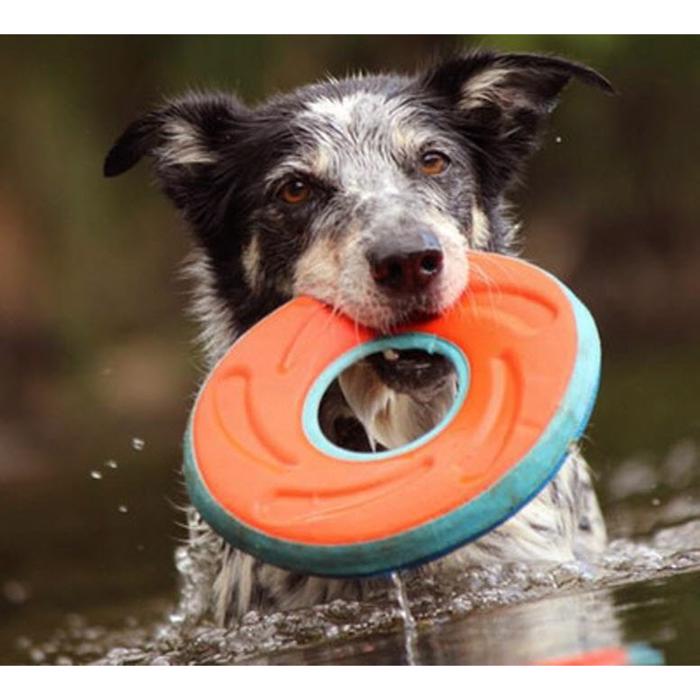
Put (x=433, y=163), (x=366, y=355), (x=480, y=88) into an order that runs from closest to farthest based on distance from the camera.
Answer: (x=366, y=355) → (x=433, y=163) → (x=480, y=88)

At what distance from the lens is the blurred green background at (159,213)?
46.1 ft

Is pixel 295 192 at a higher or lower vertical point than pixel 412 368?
higher

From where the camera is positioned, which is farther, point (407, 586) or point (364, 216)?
point (407, 586)

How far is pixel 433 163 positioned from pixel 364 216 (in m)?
0.48

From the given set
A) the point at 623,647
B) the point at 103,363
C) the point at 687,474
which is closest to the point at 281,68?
the point at 103,363

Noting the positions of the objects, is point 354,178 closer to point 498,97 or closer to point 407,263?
point 407,263

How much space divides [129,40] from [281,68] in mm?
1475

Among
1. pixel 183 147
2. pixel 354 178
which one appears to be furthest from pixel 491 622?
pixel 183 147

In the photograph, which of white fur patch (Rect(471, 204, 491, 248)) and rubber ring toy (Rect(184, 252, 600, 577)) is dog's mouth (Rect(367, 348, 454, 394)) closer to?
rubber ring toy (Rect(184, 252, 600, 577))

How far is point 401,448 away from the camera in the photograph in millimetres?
4855

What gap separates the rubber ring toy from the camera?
452cm

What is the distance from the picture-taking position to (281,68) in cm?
1465

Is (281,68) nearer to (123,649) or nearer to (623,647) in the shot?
(123,649)

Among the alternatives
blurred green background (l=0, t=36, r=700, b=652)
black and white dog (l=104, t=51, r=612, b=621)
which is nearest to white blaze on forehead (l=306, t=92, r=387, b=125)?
black and white dog (l=104, t=51, r=612, b=621)
